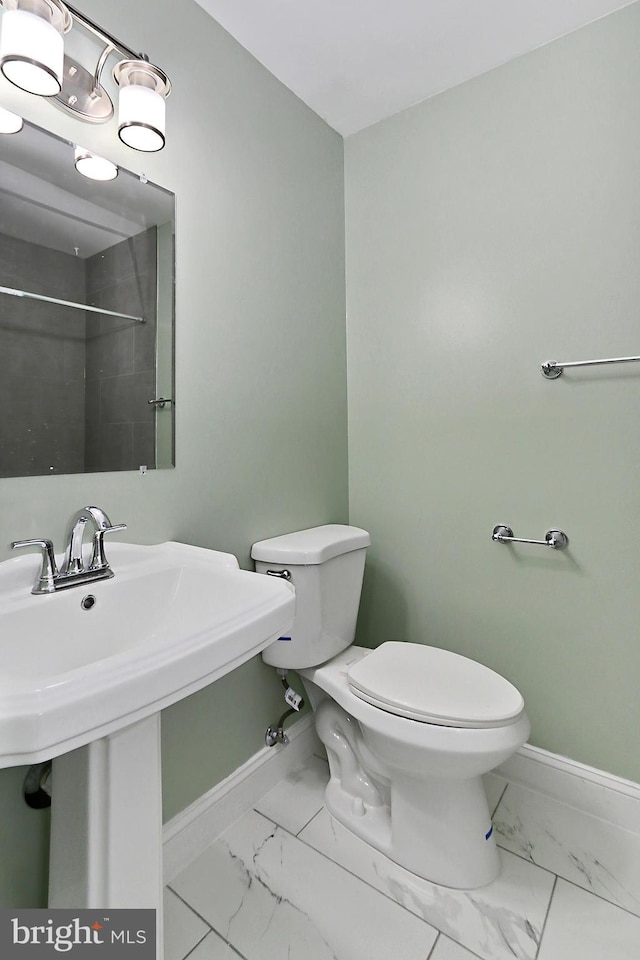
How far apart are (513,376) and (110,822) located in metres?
1.47

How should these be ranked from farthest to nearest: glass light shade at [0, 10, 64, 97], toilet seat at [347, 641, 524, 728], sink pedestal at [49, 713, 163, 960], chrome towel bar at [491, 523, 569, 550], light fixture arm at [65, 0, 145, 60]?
chrome towel bar at [491, 523, 569, 550] < toilet seat at [347, 641, 524, 728] < light fixture arm at [65, 0, 145, 60] < glass light shade at [0, 10, 64, 97] < sink pedestal at [49, 713, 163, 960]

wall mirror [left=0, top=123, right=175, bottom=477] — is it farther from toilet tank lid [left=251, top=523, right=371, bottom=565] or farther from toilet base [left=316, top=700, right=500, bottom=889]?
toilet base [left=316, top=700, right=500, bottom=889]

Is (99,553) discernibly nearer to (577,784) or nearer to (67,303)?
(67,303)

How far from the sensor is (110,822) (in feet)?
2.40

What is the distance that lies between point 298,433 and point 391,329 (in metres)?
0.53

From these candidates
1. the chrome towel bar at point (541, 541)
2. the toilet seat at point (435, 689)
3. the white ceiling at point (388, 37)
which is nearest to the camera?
the toilet seat at point (435, 689)

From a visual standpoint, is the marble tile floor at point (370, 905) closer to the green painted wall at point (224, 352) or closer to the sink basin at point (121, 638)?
the green painted wall at point (224, 352)

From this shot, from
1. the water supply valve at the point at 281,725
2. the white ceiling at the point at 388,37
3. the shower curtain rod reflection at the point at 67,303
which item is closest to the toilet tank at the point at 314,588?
the water supply valve at the point at 281,725

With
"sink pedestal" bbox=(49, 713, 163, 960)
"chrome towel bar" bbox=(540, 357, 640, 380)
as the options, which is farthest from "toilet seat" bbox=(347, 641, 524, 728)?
"chrome towel bar" bbox=(540, 357, 640, 380)

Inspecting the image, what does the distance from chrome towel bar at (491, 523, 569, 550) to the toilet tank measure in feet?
1.44

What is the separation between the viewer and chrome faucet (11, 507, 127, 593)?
2.94 ft

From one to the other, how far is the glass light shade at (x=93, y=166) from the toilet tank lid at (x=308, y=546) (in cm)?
99

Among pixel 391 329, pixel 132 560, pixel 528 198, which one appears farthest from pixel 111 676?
pixel 528 198

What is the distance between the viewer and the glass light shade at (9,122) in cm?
91
